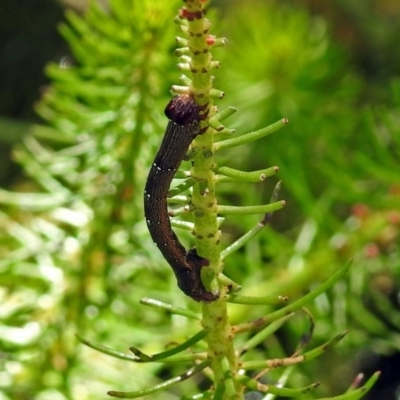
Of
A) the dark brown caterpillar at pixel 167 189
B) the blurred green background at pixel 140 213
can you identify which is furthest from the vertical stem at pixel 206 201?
the blurred green background at pixel 140 213

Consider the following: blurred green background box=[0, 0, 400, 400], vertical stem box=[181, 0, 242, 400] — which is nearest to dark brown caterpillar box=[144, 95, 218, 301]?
vertical stem box=[181, 0, 242, 400]

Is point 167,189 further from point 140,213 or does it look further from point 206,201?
point 140,213

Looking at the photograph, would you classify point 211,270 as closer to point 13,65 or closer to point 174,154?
point 174,154

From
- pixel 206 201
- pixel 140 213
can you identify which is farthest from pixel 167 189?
pixel 140 213

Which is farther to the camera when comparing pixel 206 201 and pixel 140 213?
pixel 140 213

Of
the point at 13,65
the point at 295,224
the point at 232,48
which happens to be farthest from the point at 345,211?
the point at 13,65

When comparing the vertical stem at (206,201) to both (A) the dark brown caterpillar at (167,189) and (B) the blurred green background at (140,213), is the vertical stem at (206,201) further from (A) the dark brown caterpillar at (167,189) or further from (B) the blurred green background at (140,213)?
(B) the blurred green background at (140,213)
